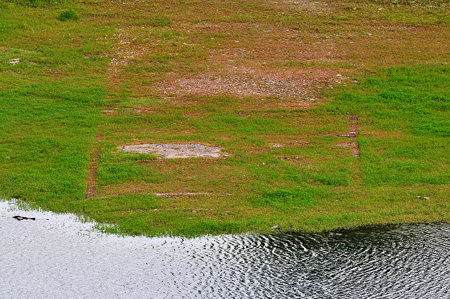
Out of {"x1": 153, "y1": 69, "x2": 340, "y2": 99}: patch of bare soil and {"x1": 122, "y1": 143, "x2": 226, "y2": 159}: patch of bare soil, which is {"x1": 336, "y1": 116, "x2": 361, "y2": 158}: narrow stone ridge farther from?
{"x1": 122, "y1": 143, "x2": 226, "y2": 159}: patch of bare soil

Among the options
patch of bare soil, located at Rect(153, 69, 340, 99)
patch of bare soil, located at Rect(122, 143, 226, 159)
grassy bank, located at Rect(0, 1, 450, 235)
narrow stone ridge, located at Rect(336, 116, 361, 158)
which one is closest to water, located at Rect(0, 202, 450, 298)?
grassy bank, located at Rect(0, 1, 450, 235)

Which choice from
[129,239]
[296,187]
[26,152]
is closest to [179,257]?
[129,239]

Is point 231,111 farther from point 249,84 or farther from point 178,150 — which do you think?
point 178,150

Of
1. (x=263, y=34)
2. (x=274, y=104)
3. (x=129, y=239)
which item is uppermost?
→ (x=263, y=34)

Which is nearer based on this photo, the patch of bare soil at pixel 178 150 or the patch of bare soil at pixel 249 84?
the patch of bare soil at pixel 178 150

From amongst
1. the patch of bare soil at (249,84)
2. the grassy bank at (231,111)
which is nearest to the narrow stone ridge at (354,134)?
the grassy bank at (231,111)

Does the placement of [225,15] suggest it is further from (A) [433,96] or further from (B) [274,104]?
(A) [433,96]

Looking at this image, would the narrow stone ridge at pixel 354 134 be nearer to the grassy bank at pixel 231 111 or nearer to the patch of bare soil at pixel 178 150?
the grassy bank at pixel 231 111
